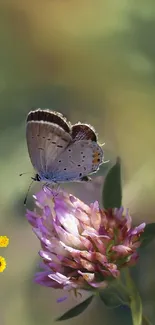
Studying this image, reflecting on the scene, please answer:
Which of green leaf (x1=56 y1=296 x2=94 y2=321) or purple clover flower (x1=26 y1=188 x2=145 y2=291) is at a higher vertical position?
purple clover flower (x1=26 y1=188 x2=145 y2=291)

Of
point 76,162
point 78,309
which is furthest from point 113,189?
point 78,309

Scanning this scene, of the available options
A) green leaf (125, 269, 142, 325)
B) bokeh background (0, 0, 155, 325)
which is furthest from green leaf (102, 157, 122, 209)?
green leaf (125, 269, 142, 325)

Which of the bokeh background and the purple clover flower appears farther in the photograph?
the bokeh background

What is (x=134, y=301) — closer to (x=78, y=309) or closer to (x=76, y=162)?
(x=78, y=309)

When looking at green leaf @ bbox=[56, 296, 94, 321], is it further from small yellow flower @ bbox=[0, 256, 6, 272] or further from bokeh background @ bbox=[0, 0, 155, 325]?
small yellow flower @ bbox=[0, 256, 6, 272]

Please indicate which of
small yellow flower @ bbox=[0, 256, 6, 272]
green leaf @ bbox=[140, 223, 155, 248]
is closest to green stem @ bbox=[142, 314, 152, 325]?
green leaf @ bbox=[140, 223, 155, 248]

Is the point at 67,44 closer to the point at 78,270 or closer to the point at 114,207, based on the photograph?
the point at 114,207

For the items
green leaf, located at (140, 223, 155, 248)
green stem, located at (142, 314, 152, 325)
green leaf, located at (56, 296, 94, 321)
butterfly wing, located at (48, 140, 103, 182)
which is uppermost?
butterfly wing, located at (48, 140, 103, 182)
